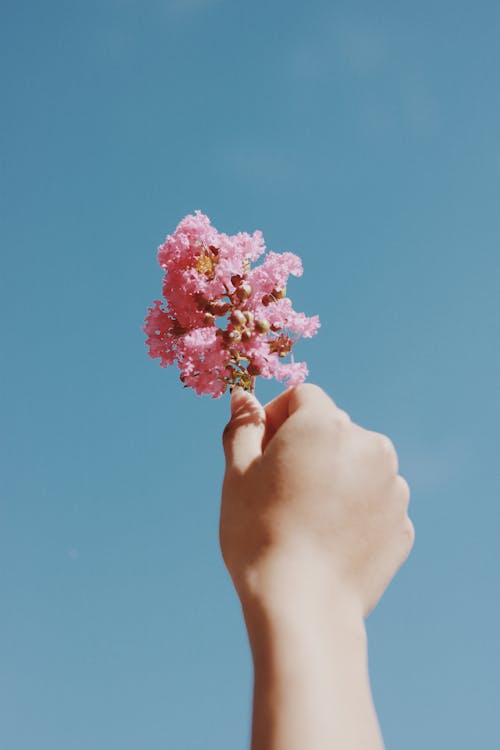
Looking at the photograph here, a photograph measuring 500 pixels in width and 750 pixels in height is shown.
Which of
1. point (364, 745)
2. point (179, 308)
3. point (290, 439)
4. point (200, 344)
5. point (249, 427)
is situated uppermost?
point (179, 308)

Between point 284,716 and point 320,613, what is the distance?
1.29 ft

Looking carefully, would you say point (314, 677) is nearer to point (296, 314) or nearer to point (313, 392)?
point (313, 392)

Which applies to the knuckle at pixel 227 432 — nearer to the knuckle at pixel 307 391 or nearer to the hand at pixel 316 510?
the hand at pixel 316 510

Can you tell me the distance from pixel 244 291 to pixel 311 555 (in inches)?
62.3

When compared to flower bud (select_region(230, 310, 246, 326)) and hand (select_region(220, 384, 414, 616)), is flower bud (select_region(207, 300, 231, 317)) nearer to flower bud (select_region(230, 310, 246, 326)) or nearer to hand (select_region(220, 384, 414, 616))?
flower bud (select_region(230, 310, 246, 326))

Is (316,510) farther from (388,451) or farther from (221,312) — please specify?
(221,312)

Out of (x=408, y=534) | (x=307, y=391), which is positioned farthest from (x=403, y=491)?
(x=307, y=391)

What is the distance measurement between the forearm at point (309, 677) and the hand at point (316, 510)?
7 centimetres

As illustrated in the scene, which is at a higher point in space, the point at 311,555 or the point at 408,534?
the point at 408,534

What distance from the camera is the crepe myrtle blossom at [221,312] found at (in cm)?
334

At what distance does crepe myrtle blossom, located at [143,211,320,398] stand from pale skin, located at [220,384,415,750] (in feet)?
1.65

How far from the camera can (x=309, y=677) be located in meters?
1.83

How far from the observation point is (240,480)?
2.50m

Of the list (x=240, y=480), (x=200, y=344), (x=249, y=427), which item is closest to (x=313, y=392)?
(x=249, y=427)
